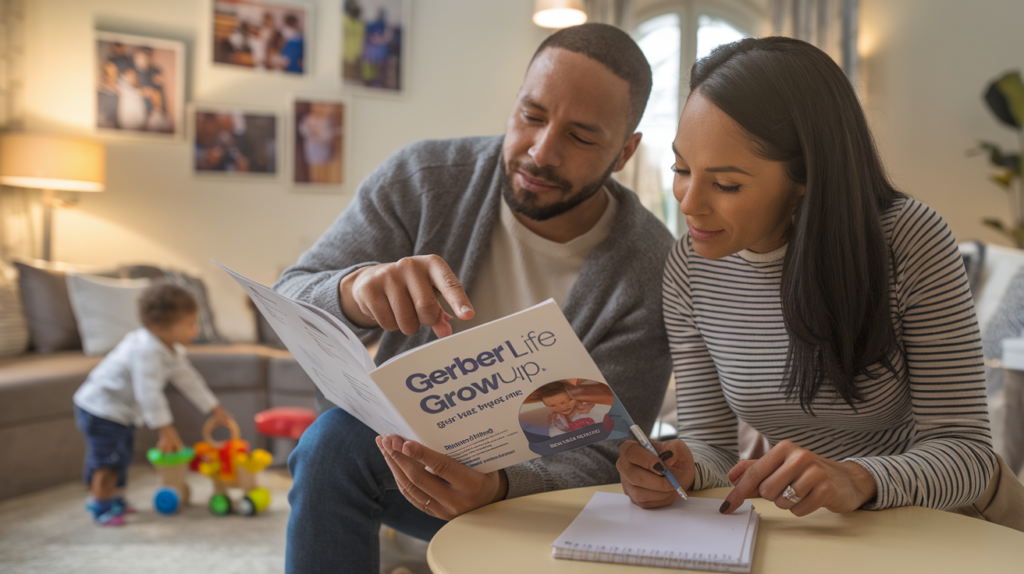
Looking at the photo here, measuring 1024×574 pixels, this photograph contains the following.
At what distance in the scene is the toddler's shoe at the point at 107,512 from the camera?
226cm

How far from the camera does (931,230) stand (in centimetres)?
89

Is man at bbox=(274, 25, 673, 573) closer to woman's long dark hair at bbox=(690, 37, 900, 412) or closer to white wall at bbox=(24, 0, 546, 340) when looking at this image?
woman's long dark hair at bbox=(690, 37, 900, 412)

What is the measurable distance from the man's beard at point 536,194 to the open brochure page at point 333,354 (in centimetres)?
50

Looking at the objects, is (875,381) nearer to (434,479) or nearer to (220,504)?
(434,479)

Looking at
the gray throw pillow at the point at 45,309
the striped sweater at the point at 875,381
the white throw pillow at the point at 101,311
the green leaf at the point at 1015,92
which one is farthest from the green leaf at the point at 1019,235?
the gray throw pillow at the point at 45,309

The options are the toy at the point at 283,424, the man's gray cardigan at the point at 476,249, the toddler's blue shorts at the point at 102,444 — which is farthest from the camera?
the toy at the point at 283,424

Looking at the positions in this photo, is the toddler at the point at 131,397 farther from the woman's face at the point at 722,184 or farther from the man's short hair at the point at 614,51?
the woman's face at the point at 722,184

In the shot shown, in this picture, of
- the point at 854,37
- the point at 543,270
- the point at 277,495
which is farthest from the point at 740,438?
the point at 854,37

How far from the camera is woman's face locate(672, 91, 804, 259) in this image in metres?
0.87

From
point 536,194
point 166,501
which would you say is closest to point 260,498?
point 166,501

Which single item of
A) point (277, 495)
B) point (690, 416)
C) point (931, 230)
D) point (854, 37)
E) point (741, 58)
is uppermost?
point (854, 37)

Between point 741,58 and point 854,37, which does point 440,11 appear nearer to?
point 854,37

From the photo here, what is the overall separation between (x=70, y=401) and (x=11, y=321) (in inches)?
23.0

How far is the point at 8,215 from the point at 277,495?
2.30m
